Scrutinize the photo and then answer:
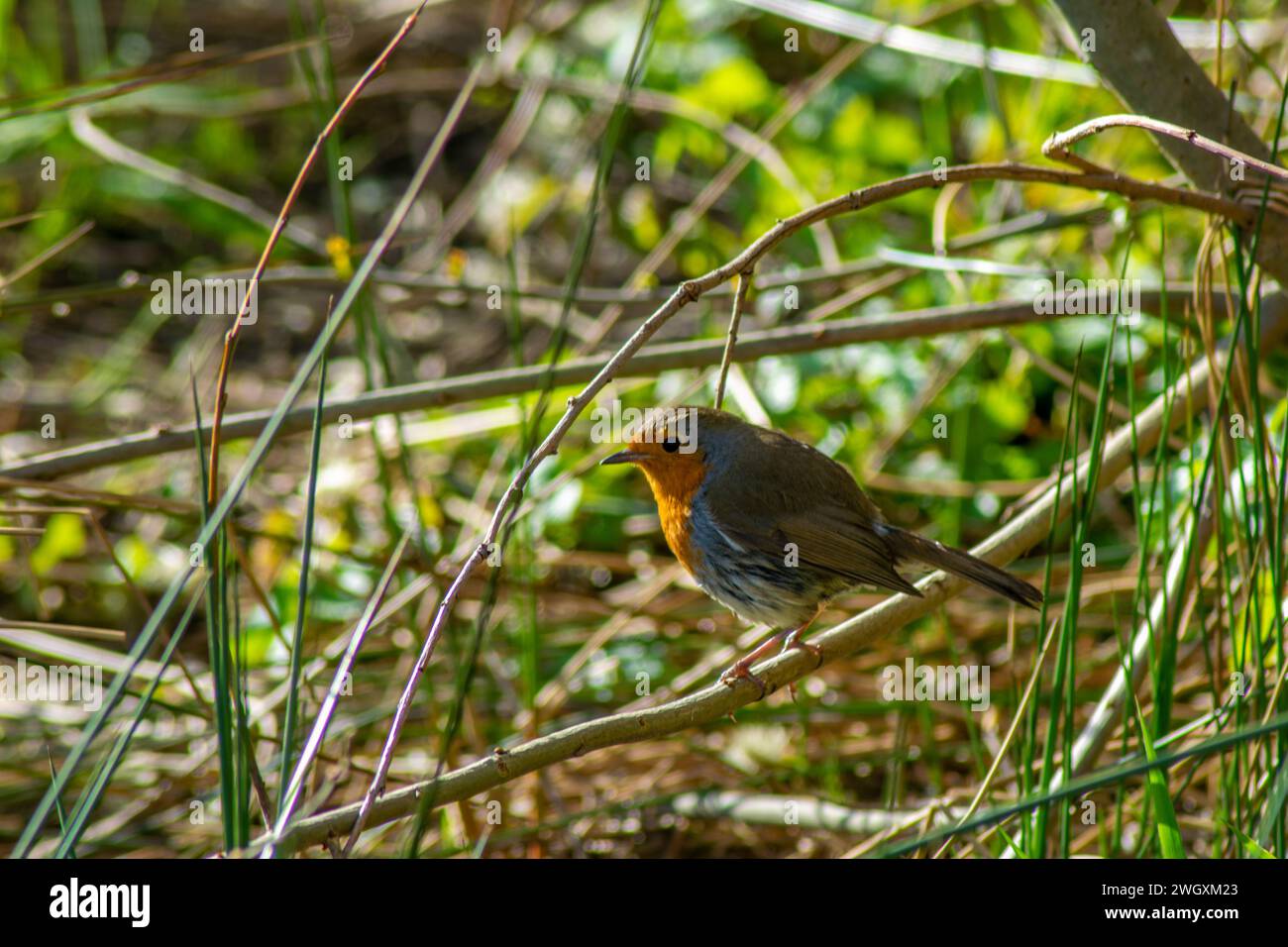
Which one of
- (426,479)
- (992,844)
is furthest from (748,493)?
(426,479)

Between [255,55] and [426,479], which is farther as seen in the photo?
[426,479]

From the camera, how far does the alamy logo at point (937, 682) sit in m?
4.07

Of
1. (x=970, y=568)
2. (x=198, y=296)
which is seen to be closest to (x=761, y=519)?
(x=970, y=568)

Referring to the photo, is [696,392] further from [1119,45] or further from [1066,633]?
[1066,633]

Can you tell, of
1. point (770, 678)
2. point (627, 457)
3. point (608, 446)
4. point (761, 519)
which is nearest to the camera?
point (770, 678)

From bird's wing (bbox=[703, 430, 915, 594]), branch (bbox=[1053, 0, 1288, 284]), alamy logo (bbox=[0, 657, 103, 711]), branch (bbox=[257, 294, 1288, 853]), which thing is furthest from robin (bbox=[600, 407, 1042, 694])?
alamy logo (bbox=[0, 657, 103, 711])

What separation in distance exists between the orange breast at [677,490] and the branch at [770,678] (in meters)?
0.67

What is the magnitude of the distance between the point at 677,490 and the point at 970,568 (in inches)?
39.2

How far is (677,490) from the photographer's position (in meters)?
3.92

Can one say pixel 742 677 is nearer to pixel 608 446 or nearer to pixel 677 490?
pixel 677 490

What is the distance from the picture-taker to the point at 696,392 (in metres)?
5.30

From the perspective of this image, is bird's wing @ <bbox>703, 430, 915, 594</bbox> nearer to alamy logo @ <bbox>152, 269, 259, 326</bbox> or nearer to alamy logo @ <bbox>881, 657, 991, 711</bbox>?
alamy logo @ <bbox>881, 657, 991, 711</bbox>

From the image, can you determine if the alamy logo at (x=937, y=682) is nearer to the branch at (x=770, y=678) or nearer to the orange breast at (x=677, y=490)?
the branch at (x=770, y=678)

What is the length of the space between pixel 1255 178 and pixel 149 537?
187 inches
